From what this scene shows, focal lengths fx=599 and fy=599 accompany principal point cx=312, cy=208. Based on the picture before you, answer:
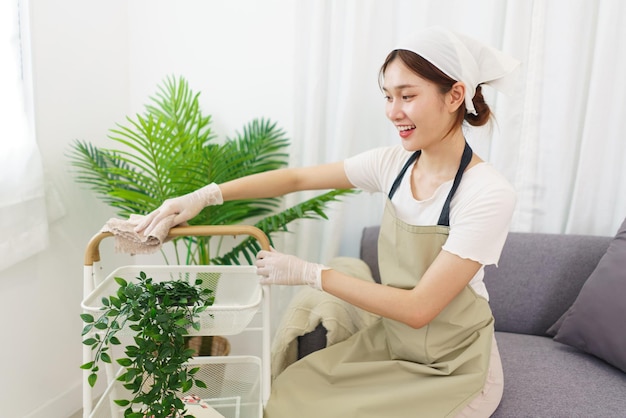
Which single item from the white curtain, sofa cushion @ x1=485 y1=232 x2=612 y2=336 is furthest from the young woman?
the white curtain

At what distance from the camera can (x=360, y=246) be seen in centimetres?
230

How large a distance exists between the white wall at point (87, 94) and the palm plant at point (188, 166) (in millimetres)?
109

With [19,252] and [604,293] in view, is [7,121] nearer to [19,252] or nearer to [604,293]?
[19,252]

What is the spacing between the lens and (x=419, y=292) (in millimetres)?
1406

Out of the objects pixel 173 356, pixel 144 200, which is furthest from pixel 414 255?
pixel 144 200

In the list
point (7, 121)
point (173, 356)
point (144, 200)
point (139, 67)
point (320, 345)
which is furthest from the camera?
point (139, 67)

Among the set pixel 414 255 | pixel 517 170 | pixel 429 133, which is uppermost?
pixel 429 133

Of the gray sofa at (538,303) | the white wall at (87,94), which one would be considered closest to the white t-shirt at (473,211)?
the gray sofa at (538,303)

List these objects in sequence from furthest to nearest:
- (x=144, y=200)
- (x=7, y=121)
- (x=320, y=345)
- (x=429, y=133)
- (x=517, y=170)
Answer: (x=517, y=170), (x=144, y=200), (x=7, y=121), (x=320, y=345), (x=429, y=133)

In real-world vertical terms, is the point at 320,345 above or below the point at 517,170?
below

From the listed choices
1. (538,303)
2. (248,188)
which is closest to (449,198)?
(248,188)

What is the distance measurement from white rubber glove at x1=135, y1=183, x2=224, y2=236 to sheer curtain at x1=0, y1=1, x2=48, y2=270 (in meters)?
0.61

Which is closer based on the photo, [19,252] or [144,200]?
[19,252]

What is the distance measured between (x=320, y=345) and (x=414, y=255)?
0.41 m
